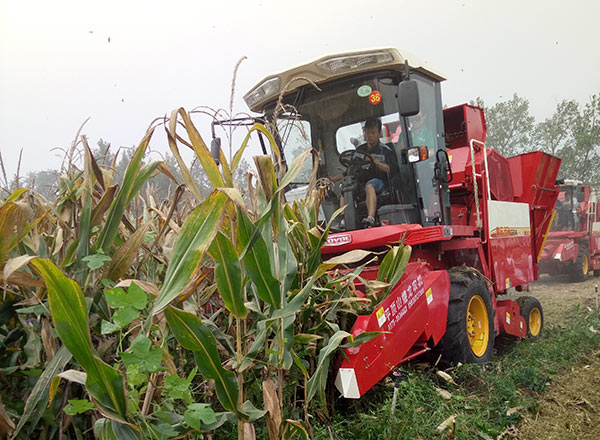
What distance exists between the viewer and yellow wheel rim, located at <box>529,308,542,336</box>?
5.39 meters

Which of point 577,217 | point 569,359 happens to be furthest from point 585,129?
point 569,359

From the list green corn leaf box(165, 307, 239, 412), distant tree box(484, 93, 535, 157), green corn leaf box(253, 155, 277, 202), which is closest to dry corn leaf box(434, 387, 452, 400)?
green corn leaf box(165, 307, 239, 412)

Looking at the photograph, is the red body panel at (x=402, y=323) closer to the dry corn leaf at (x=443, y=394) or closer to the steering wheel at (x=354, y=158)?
the dry corn leaf at (x=443, y=394)

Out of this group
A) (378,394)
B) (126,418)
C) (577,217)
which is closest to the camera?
(126,418)

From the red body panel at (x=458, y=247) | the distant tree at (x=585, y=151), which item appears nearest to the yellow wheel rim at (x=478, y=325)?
the red body panel at (x=458, y=247)

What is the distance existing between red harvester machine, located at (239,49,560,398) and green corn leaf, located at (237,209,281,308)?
3.33 ft

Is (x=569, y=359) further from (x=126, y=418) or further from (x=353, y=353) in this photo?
(x=126, y=418)

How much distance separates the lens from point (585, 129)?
91.0 feet

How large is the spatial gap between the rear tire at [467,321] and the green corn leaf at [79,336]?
8.85 ft

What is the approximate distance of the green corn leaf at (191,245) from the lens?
1312 mm

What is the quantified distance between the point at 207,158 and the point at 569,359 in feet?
13.0

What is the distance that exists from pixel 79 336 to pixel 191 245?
36 centimetres

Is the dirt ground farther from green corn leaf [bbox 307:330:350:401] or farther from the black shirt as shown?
the black shirt

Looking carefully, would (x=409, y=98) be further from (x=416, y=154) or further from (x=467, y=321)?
(x=467, y=321)
